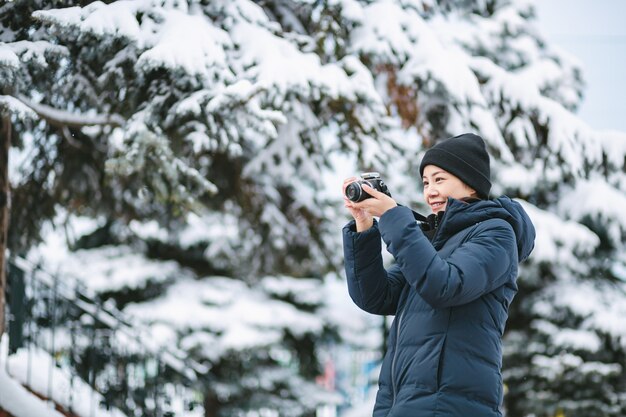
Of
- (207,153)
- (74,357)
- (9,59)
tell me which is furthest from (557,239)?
(9,59)

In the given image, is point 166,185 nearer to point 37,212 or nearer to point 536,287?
point 37,212

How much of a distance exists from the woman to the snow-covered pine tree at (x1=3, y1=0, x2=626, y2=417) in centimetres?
209

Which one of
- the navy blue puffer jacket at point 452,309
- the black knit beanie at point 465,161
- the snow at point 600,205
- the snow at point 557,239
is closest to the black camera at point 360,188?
the navy blue puffer jacket at point 452,309

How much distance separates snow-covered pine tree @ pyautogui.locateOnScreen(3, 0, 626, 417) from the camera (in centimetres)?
432

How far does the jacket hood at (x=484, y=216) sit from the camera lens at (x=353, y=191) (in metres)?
0.28

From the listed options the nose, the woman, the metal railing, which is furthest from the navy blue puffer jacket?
the metal railing

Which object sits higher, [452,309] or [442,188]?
[442,188]

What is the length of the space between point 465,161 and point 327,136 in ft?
14.6

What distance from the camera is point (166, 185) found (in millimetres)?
4895

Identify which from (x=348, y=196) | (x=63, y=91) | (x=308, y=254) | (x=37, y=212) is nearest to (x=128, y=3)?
(x=63, y=91)

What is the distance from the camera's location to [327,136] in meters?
6.66

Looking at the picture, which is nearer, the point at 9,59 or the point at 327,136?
the point at 9,59

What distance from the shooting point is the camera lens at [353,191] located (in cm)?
213

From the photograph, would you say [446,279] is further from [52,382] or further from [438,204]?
[52,382]
